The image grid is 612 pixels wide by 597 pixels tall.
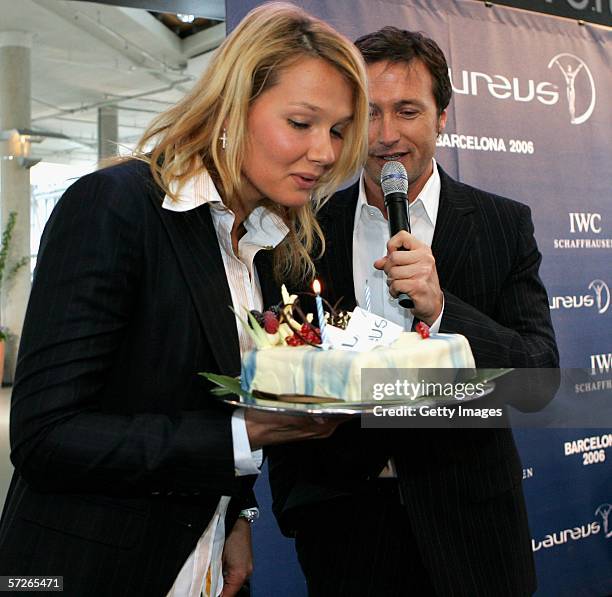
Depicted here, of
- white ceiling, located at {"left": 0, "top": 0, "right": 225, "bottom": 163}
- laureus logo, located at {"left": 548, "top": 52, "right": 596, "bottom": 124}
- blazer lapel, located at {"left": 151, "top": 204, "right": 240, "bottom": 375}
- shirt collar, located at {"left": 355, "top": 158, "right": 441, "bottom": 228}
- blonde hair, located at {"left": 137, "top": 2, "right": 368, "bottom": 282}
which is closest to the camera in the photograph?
blazer lapel, located at {"left": 151, "top": 204, "right": 240, "bottom": 375}

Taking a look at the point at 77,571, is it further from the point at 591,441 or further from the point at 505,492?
the point at 591,441

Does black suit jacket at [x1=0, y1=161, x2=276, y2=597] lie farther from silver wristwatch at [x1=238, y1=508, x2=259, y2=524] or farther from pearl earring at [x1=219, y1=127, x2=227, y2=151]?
silver wristwatch at [x1=238, y1=508, x2=259, y2=524]

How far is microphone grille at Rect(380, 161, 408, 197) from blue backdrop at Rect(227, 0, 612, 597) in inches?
67.9

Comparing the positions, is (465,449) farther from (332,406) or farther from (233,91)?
(233,91)

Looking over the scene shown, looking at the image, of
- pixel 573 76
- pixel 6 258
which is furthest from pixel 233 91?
pixel 6 258

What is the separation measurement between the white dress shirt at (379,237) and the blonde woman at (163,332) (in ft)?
1.51

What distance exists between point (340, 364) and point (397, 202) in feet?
1.97

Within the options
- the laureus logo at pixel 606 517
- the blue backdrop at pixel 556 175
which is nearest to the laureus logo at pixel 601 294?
the blue backdrop at pixel 556 175

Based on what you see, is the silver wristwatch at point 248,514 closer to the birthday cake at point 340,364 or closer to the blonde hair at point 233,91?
the birthday cake at point 340,364

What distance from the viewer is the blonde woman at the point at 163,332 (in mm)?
1263

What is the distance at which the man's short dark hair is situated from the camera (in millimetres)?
2111

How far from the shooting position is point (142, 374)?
4.48 feet

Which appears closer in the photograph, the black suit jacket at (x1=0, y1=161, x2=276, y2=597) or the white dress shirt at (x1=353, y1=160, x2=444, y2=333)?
the black suit jacket at (x1=0, y1=161, x2=276, y2=597)

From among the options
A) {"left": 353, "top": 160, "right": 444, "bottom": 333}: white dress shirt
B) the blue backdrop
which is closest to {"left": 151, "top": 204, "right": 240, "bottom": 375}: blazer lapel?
{"left": 353, "top": 160, "right": 444, "bottom": 333}: white dress shirt
